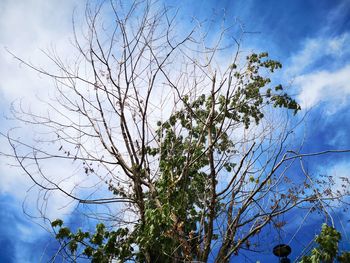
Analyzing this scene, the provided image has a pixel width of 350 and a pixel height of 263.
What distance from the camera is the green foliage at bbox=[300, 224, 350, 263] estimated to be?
409 centimetres

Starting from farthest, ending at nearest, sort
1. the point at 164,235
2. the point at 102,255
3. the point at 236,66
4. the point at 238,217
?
the point at 236,66 → the point at 102,255 → the point at 238,217 → the point at 164,235

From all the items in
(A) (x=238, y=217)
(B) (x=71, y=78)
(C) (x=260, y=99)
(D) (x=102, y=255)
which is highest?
(C) (x=260, y=99)

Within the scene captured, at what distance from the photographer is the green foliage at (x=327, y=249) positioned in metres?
4.09

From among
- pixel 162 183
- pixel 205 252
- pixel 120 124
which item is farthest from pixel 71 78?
pixel 205 252

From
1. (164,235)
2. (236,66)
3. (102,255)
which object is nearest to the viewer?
(164,235)

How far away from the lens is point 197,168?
7.38 meters

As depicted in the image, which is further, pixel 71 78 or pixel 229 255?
pixel 71 78

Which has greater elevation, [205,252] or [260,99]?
[260,99]

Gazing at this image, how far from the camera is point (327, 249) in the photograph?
4.11 m

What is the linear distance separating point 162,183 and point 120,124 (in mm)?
1339

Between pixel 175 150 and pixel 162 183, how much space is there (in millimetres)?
1316

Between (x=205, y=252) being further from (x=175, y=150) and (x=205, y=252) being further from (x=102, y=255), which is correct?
(x=175, y=150)

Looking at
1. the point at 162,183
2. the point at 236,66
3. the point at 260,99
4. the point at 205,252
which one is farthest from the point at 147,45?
the point at 205,252

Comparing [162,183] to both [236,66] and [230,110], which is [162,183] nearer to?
[230,110]
